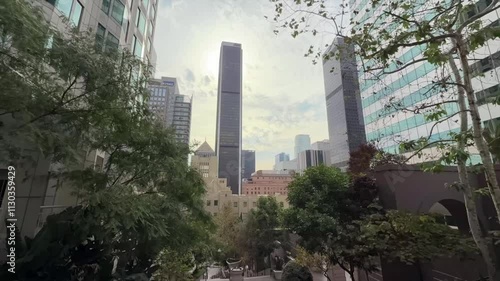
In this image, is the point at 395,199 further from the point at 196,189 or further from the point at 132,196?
the point at 132,196

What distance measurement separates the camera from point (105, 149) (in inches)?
249

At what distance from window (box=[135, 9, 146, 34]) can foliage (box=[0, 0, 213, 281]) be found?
40.4ft

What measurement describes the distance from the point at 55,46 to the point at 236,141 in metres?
100

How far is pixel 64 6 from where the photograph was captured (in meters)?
9.16

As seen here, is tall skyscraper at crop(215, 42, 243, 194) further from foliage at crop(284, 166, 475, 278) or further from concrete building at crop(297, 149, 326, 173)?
foliage at crop(284, 166, 475, 278)

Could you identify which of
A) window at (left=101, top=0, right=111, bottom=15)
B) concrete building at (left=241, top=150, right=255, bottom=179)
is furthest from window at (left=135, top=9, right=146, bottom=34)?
concrete building at (left=241, top=150, right=255, bottom=179)

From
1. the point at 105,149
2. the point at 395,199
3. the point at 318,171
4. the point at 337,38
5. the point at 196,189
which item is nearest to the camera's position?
the point at 337,38

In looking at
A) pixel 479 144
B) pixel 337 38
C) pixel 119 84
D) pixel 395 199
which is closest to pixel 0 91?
pixel 119 84

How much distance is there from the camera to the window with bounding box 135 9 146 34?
16.3m

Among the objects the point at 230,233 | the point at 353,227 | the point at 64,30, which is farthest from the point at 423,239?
the point at 230,233

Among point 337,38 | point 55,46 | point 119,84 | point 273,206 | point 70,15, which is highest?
point 70,15

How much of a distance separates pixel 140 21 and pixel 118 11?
392 centimetres

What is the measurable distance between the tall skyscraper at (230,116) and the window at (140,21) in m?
77.9

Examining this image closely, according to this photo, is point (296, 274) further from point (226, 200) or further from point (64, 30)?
point (226, 200)
